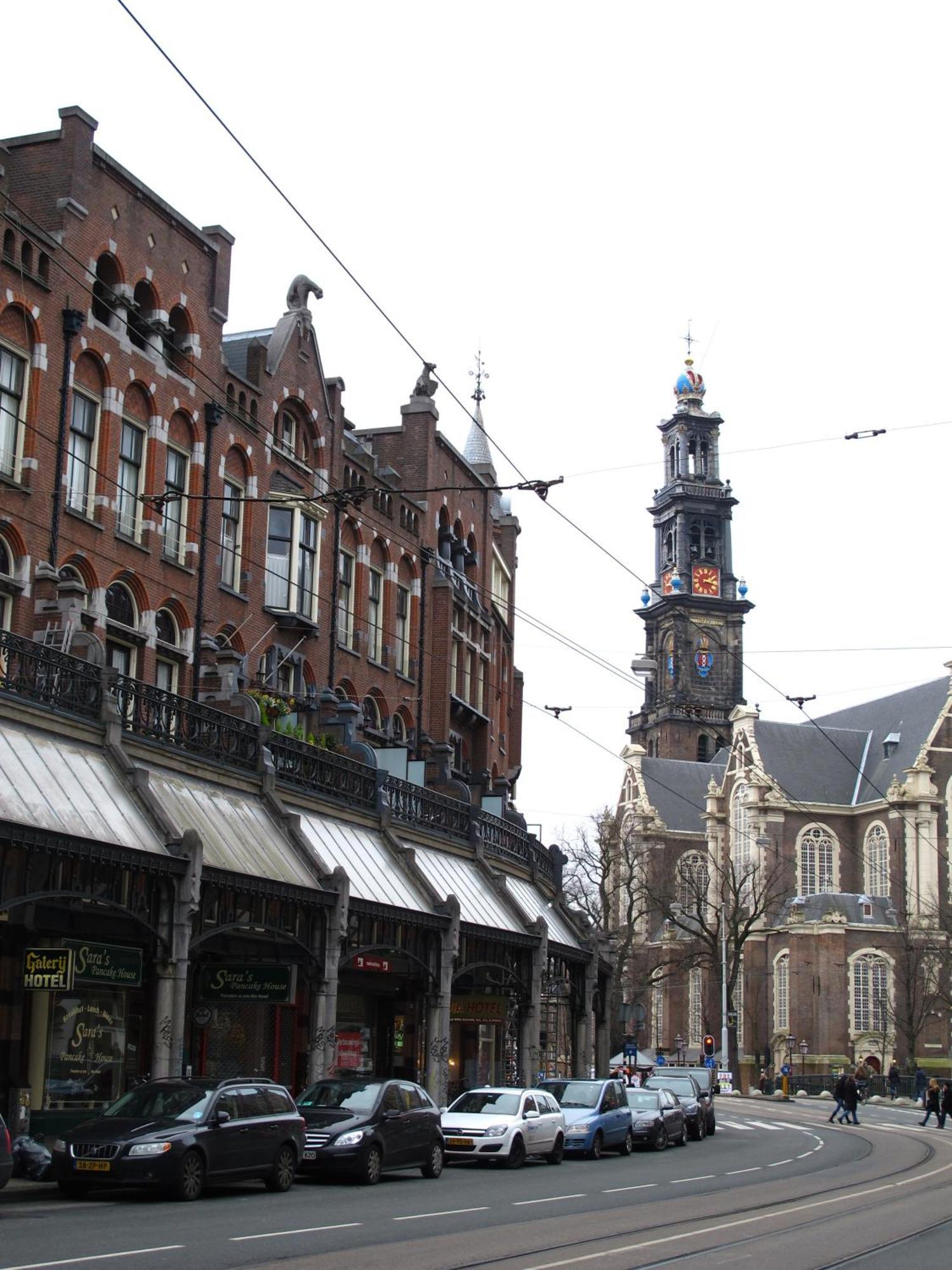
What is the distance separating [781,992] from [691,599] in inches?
1788

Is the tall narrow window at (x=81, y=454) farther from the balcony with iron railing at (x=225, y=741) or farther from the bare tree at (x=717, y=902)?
the bare tree at (x=717, y=902)

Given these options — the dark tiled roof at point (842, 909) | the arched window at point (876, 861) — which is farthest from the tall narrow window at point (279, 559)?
the arched window at point (876, 861)

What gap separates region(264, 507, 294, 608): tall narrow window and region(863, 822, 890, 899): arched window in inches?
2939

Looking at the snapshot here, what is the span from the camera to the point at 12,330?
90.4ft

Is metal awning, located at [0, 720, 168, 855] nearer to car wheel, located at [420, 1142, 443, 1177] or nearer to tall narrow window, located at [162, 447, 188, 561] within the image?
car wheel, located at [420, 1142, 443, 1177]

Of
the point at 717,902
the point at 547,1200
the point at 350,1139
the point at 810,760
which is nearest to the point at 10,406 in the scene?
the point at 350,1139

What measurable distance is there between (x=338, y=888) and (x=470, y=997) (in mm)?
10028

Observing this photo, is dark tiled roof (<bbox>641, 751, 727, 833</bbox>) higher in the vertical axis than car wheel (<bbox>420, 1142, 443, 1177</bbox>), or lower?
higher

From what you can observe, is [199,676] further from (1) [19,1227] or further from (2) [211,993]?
(1) [19,1227]

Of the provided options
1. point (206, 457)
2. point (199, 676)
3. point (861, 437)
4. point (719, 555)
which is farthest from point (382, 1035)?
point (719, 555)

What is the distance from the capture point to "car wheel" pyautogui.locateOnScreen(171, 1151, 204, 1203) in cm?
1711

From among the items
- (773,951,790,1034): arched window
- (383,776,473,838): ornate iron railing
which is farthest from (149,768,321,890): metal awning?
(773,951,790,1034): arched window

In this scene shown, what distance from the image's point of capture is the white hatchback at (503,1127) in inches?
961

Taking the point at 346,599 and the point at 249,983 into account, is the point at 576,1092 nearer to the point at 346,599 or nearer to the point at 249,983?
the point at 249,983
